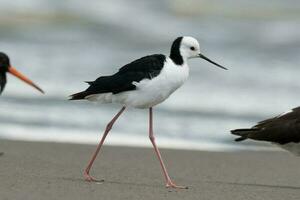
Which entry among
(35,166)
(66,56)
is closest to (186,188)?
(35,166)

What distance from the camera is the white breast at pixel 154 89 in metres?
7.49

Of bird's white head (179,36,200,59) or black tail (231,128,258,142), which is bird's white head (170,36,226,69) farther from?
black tail (231,128,258,142)

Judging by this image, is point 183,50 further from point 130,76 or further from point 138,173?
point 138,173

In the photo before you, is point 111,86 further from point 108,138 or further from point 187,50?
point 108,138

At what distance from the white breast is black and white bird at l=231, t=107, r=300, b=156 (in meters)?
1.24

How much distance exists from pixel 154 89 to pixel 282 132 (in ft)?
4.92

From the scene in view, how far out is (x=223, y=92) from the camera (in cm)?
1391

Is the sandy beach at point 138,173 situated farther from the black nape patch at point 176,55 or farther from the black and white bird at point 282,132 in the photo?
the black nape patch at point 176,55

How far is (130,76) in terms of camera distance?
24.7 feet

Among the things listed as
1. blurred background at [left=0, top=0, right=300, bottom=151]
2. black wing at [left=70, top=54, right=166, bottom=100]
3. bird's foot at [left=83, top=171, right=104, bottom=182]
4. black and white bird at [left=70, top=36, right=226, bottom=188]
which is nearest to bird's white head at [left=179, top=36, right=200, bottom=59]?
black and white bird at [left=70, top=36, right=226, bottom=188]

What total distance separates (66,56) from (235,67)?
314 centimetres

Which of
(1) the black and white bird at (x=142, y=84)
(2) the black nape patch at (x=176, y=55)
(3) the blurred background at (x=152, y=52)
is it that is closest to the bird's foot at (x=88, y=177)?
(1) the black and white bird at (x=142, y=84)

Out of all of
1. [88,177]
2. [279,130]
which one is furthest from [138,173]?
[279,130]

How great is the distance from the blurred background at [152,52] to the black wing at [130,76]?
2952 millimetres
